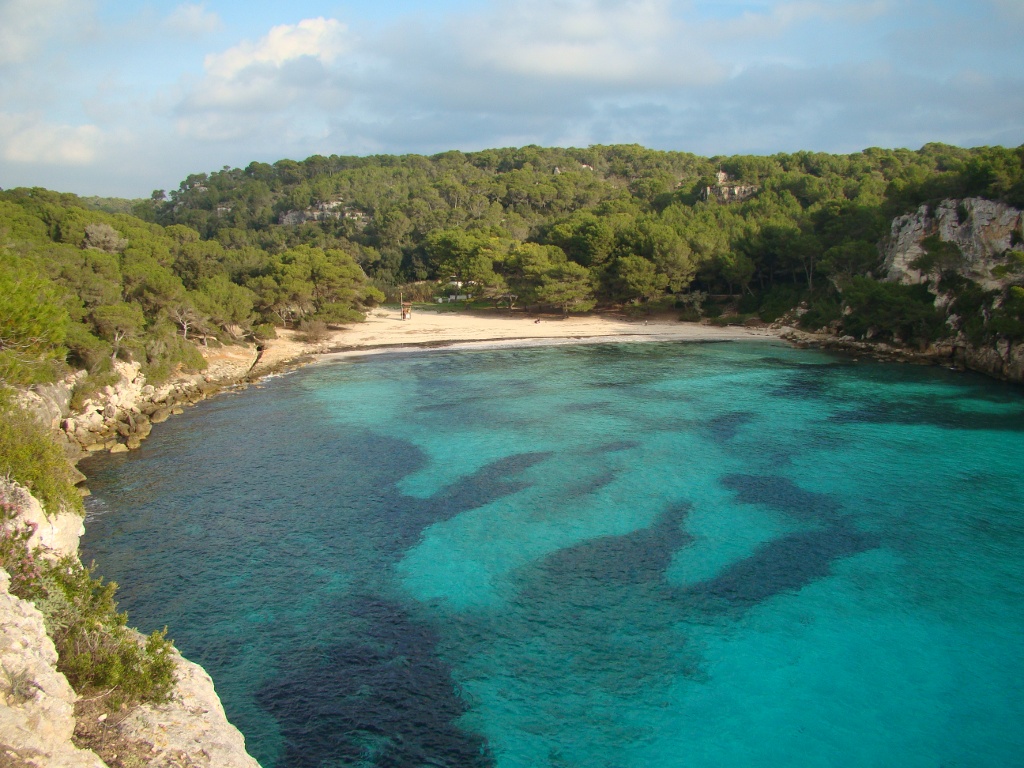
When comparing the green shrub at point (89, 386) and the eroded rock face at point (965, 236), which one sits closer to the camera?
the green shrub at point (89, 386)

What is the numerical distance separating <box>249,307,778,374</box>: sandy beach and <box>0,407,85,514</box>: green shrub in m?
21.9

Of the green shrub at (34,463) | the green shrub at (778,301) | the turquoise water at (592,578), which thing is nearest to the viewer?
the turquoise water at (592,578)

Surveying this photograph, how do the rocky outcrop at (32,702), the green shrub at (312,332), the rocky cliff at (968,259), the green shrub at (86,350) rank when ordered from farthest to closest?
1. the green shrub at (312,332)
2. the rocky cliff at (968,259)
3. the green shrub at (86,350)
4. the rocky outcrop at (32,702)

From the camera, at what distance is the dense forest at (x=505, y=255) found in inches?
1077

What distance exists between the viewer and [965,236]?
3491 cm

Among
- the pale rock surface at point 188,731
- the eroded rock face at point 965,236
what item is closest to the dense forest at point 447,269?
the pale rock surface at point 188,731

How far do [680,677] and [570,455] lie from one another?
11.0 m

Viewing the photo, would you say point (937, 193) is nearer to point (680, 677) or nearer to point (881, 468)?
point (881, 468)

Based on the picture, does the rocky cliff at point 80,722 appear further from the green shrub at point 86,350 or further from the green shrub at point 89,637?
the green shrub at point 86,350

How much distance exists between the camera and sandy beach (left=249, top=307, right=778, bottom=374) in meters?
42.5

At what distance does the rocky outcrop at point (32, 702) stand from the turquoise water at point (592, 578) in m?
3.75

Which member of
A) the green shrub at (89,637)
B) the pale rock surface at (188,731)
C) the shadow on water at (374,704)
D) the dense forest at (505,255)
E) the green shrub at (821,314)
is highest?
the dense forest at (505,255)

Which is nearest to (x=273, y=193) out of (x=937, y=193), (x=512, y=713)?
(x=937, y=193)

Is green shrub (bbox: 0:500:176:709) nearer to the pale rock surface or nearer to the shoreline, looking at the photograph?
the pale rock surface
